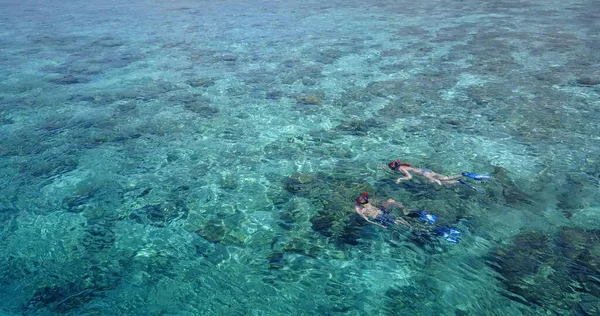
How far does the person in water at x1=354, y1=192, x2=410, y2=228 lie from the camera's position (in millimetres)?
8352

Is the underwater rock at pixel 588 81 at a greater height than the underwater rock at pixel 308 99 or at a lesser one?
greater

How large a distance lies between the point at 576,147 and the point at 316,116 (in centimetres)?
707

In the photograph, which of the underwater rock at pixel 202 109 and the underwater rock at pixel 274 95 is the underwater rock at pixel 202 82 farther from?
the underwater rock at pixel 274 95

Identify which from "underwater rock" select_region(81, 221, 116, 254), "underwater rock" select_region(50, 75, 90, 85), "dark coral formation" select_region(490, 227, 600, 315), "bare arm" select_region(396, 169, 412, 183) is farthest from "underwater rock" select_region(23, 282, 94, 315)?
"underwater rock" select_region(50, 75, 90, 85)

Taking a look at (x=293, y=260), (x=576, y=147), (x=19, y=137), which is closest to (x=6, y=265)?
(x=293, y=260)

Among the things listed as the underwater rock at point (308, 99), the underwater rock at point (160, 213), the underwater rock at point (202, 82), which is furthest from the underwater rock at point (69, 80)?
the underwater rock at point (160, 213)

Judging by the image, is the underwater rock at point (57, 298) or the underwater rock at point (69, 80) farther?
the underwater rock at point (69, 80)

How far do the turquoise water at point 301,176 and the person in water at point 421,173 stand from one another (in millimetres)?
304

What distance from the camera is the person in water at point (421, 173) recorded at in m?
9.51

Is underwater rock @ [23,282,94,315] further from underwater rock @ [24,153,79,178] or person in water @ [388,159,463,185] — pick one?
person in water @ [388,159,463,185]

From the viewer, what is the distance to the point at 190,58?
19578mm

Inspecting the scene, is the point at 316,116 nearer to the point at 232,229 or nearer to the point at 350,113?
the point at 350,113

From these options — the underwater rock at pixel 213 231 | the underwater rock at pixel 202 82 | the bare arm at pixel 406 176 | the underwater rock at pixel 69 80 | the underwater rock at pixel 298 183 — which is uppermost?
the underwater rock at pixel 69 80

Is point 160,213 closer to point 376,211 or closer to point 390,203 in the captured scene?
point 376,211
